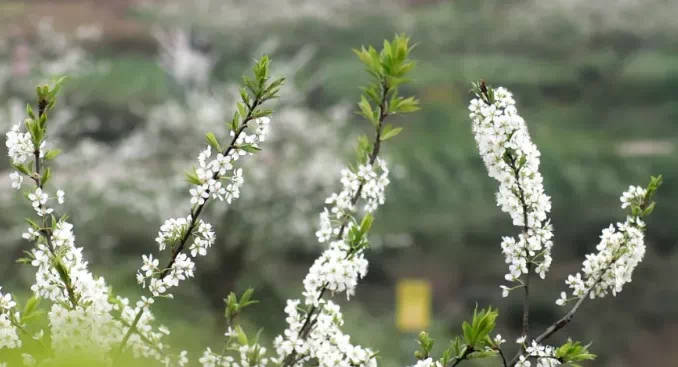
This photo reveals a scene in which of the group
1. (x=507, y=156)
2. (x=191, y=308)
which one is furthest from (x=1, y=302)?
(x=191, y=308)

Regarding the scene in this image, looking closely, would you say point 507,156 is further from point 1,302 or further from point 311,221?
point 311,221

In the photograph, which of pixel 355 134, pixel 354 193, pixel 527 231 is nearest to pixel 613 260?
pixel 527 231

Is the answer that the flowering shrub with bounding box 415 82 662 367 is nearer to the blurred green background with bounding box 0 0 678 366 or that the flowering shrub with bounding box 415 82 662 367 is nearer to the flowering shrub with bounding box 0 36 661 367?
the flowering shrub with bounding box 0 36 661 367

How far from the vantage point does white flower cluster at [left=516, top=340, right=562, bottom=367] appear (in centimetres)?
56

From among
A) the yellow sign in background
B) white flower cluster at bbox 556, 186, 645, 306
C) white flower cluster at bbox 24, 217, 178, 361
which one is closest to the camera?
white flower cluster at bbox 24, 217, 178, 361

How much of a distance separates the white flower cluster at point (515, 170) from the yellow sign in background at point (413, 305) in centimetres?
216

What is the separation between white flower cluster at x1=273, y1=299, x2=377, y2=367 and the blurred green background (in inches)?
81.3

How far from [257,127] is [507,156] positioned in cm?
18

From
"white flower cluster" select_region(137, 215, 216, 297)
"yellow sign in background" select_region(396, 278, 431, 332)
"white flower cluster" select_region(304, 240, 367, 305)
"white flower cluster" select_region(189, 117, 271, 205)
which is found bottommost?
"white flower cluster" select_region(304, 240, 367, 305)

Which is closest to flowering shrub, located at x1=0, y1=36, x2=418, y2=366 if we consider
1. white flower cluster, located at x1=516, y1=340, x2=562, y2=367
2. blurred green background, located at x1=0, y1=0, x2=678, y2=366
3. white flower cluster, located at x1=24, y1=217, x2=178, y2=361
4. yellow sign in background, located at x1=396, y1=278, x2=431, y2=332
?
white flower cluster, located at x1=24, y1=217, x2=178, y2=361

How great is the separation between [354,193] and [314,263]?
99mm

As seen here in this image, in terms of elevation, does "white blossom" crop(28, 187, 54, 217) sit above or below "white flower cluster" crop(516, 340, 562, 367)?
above

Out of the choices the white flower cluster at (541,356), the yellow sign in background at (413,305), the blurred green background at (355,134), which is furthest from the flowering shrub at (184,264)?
the yellow sign in background at (413,305)

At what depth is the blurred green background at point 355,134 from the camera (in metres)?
2.79
